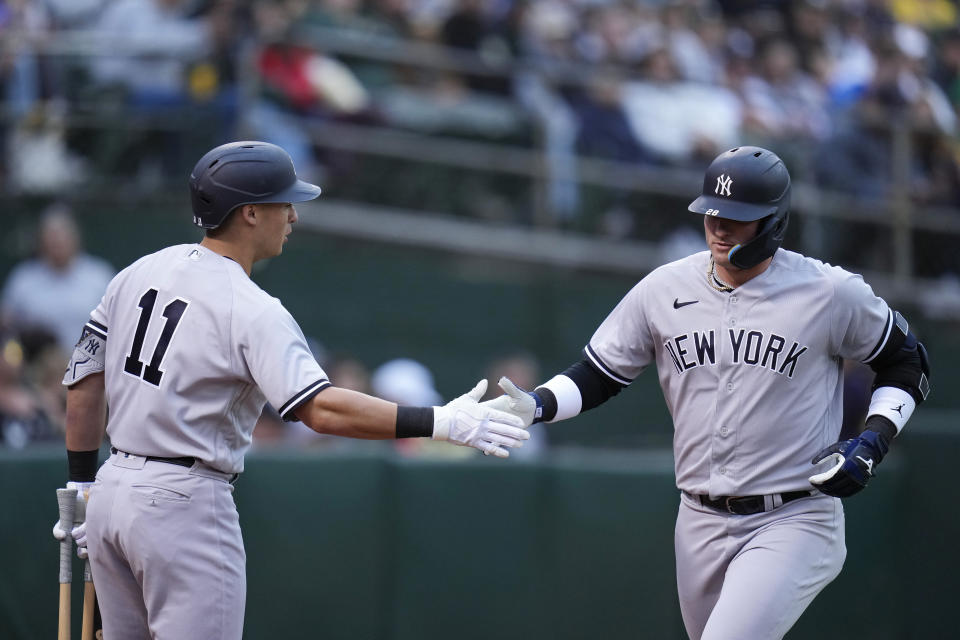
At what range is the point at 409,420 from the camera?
13.4 feet

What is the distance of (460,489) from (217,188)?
130 inches

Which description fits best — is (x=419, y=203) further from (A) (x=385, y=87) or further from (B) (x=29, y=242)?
(B) (x=29, y=242)

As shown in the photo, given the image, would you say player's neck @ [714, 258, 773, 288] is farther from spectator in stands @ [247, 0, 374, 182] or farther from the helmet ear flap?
spectator in stands @ [247, 0, 374, 182]

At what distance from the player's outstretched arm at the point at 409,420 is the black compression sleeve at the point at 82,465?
1.06 m

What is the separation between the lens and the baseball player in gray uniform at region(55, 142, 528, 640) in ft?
13.1

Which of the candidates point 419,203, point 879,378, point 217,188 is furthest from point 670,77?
point 217,188

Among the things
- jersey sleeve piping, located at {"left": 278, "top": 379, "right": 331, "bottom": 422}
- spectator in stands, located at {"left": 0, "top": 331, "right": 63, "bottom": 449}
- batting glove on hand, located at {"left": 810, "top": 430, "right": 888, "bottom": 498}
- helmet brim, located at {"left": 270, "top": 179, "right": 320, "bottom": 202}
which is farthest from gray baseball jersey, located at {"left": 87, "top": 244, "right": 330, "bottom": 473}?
spectator in stands, located at {"left": 0, "top": 331, "right": 63, "bottom": 449}

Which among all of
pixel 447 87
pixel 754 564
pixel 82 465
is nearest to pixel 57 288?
pixel 447 87

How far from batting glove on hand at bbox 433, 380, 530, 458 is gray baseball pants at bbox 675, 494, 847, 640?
85 cm

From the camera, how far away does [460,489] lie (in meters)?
7.08

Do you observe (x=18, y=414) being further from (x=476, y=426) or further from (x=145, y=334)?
(x=476, y=426)

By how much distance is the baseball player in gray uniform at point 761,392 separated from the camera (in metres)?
4.46

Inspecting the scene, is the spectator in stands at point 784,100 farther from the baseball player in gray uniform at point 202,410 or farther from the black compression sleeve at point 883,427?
the baseball player in gray uniform at point 202,410

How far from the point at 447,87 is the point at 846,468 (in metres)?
6.58
